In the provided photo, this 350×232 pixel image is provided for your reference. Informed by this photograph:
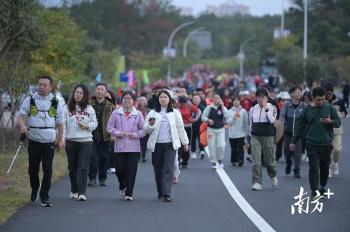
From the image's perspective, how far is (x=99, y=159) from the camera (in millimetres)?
15898

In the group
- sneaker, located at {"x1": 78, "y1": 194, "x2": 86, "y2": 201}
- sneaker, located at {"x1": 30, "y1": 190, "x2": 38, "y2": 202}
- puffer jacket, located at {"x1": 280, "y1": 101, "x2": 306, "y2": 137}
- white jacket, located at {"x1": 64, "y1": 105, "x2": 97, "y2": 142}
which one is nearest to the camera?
sneaker, located at {"x1": 30, "y1": 190, "x2": 38, "y2": 202}

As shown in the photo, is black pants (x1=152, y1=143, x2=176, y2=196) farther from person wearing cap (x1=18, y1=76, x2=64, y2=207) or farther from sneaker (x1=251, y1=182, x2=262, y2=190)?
sneaker (x1=251, y1=182, x2=262, y2=190)

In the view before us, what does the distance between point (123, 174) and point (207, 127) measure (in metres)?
7.16

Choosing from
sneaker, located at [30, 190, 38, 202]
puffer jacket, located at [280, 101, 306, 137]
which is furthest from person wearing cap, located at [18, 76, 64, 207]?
puffer jacket, located at [280, 101, 306, 137]

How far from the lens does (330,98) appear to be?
16031 mm

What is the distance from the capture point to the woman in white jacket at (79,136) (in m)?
13.5

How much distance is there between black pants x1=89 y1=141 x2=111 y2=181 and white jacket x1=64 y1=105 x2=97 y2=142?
1.87m

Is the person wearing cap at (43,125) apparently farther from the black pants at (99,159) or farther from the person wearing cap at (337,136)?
the person wearing cap at (337,136)

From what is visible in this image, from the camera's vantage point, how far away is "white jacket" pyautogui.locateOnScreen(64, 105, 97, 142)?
13.6 metres

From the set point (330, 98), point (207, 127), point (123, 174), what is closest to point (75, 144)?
point (123, 174)

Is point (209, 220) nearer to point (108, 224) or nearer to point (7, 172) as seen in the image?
point (108, 224)

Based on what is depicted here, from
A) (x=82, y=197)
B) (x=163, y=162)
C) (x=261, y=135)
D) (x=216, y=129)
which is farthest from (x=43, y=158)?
(x=216, y=129)

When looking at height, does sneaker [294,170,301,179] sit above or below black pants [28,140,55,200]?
below

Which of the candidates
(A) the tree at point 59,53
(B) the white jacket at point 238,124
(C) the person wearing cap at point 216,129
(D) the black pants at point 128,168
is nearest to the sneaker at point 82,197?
(D) the black pants at point 128,168
